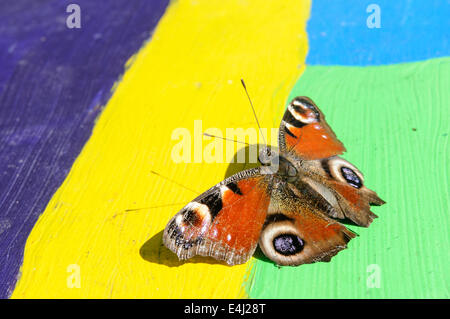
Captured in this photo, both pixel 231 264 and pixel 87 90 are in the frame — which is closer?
pixel 231 264

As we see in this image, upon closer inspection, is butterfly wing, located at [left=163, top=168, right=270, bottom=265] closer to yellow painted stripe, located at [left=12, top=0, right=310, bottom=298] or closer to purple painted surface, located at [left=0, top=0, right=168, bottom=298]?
yellow painted stripe, located at [left=12, top=0, right=310, bottom=298]

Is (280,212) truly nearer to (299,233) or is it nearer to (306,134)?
(299,233)

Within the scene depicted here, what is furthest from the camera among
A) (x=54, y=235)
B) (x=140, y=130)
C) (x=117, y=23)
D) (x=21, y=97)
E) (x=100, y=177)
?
(x=117, y=23)

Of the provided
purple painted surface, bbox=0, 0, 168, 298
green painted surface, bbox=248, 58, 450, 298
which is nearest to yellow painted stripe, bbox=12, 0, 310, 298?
purple painted surface, bbox=0, 0, 168, 298

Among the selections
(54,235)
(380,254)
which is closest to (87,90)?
(54,235)

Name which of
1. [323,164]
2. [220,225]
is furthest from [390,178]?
[220,225]
